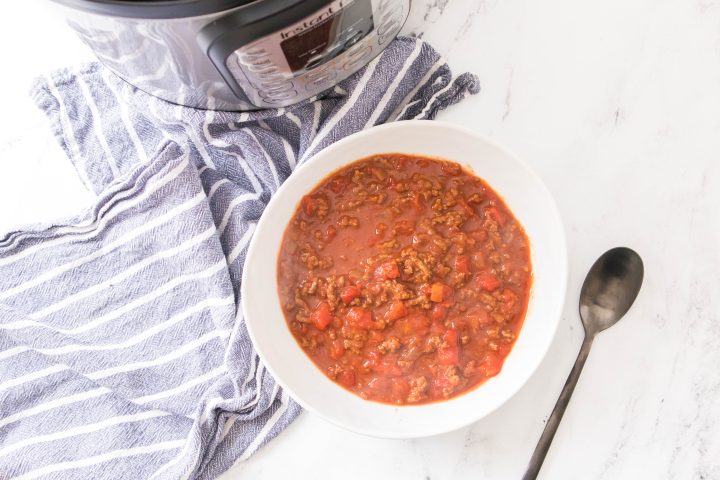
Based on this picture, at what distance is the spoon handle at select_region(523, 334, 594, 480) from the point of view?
190cm

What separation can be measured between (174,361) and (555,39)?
1489mm

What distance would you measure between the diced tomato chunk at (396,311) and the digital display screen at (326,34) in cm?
65

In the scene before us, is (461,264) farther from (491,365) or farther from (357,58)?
(357,58)

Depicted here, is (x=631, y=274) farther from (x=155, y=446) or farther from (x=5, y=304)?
(x=5, y=304)

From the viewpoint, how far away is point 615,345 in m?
2.01

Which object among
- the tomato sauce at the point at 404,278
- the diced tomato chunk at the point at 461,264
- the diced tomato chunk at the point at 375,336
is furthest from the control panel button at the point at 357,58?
the diced tomato chunk at the point at 375,336

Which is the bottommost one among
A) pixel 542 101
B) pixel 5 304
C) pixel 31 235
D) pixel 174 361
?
pixel 174 361

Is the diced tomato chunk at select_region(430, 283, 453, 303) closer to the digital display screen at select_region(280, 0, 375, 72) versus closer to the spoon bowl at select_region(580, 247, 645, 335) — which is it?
the spoon bowl at select_region(580, 247, 645, 335)

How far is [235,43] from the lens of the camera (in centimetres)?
138


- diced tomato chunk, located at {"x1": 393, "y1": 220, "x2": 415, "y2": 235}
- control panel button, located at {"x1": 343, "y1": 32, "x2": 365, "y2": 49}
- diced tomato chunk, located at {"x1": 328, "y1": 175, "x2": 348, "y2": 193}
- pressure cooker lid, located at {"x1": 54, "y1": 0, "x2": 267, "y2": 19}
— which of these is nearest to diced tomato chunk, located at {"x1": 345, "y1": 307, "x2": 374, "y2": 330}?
diced tomato chunk, located at {"x1": 393, "y1": 220, "x2": 415, "y2": 235}

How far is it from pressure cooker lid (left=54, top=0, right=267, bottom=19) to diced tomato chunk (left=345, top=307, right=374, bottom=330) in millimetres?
880

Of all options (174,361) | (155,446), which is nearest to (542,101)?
(174,361)

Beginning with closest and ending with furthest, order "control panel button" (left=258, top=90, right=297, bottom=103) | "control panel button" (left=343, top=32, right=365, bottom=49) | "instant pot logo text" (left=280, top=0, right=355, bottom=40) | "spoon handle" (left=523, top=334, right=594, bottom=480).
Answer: "instant pot logo text" (left=280, top=0, right=355, bottom=40)
"control panel button" (left=343, top=32, right=365, bottom=49)
"control panel button" (left=258, top=90, right=297, bottom=103)
"spoon handle" (left=523, top=334, right=594, bottom=480)

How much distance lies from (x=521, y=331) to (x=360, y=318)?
441 mm
